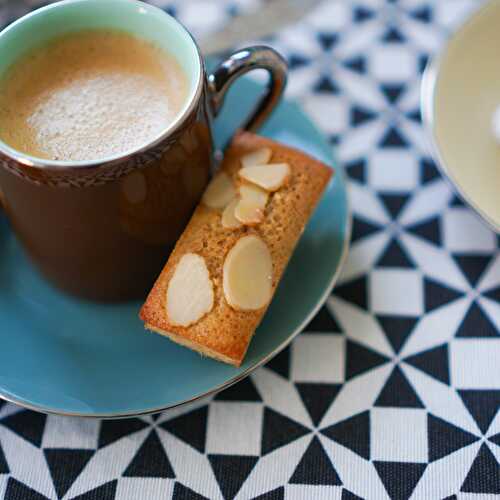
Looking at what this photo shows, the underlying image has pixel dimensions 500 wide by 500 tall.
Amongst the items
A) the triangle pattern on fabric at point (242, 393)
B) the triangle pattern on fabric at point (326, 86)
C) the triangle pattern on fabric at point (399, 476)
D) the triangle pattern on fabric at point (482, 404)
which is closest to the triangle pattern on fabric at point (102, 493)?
the triangle pattern on fabric at point (242, 393)

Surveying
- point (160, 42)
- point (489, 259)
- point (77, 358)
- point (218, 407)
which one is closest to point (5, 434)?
point (77, 358)

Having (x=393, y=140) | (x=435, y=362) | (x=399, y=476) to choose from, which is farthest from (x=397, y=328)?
(x=393, y=140)

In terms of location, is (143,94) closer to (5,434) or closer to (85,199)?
(85,199)

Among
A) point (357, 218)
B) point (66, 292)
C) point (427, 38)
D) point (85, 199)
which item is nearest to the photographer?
point (85, 199)

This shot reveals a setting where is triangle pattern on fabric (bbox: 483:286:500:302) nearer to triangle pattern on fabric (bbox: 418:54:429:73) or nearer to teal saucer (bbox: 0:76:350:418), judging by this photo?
teal saucer (bbox: 0:76:350:418)

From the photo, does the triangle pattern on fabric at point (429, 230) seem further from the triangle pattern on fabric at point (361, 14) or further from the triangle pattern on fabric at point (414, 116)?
the triangle pattern on fabric at point (361, 14)

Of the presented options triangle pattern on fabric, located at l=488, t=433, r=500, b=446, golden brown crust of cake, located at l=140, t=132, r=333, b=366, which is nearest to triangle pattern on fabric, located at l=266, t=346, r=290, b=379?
golden brown crust of cake, located at l=140, t=132, r=333, b=366
